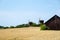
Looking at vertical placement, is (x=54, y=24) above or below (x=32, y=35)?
above

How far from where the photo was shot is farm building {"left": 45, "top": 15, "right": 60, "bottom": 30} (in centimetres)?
4175

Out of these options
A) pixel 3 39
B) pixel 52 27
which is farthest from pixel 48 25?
pixel 3 39

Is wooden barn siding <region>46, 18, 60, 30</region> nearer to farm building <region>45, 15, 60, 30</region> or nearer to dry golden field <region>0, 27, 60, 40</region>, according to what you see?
farm building <region>45, 15, 60, 30</region>

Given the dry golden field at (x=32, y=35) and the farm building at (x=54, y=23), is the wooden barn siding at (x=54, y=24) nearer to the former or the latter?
the farm building at (x=54, y=23)

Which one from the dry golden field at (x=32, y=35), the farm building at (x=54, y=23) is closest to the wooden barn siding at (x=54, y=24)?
the farm building at (x=54, y=23)

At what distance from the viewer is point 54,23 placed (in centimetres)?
4247

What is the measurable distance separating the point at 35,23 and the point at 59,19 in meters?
30.2

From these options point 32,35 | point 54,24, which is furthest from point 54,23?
point 32,35

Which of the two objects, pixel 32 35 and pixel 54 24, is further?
pixel 54 24

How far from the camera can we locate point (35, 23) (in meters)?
71.2

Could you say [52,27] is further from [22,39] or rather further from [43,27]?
[22,39]

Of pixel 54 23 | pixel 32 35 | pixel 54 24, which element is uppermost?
pixel 54 23

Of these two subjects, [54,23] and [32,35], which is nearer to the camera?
[32,35]

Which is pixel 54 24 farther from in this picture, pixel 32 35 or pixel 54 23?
pixel 32 35
